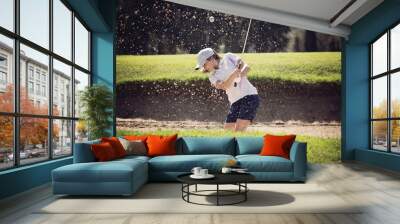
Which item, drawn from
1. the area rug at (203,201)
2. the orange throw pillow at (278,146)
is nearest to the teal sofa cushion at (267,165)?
the orange throw pillow at (278,146)

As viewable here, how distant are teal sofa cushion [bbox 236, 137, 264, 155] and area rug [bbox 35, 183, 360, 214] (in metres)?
1.52

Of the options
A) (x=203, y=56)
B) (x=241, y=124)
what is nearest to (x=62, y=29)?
(x=203, y=56)

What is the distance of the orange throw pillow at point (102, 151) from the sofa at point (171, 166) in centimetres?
7

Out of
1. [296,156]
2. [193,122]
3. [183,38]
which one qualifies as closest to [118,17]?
[183,38]

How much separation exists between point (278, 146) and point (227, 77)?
126 inches

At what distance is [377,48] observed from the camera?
920 cm

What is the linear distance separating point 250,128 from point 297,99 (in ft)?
4.40

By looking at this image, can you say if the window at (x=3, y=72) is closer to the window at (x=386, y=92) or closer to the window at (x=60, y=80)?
the window at (x=60, y=80)

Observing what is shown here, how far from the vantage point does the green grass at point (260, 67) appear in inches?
378

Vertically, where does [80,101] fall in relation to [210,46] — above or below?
below

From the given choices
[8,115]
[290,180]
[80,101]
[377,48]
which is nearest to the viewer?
[8,115]

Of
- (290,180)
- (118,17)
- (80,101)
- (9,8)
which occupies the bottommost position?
(290,180)

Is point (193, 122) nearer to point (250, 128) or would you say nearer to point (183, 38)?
point (250, 128)

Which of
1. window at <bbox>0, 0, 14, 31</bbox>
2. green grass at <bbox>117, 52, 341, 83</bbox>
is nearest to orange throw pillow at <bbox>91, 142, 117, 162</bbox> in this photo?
window at <bbox>0, 0, 14, 31</bbox>
